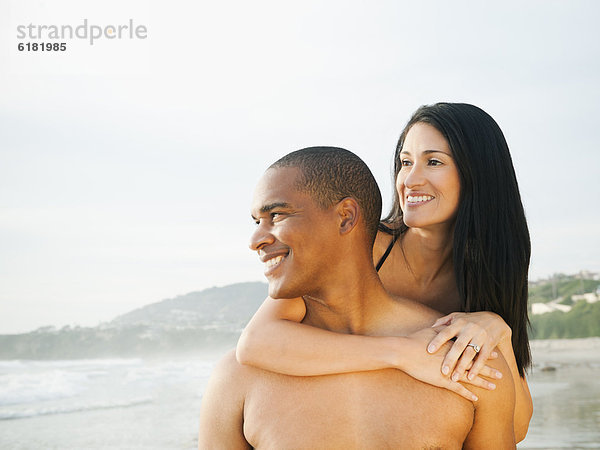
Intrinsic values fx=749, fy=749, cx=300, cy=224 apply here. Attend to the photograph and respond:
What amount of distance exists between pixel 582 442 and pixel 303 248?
5537mm

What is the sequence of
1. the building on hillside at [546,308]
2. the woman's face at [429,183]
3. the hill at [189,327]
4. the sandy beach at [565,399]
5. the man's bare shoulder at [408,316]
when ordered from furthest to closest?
the building on hillside at [546,308], the hill at [189,327], the sandy beach at [565,399], the woman's face at [429,183], the man's bare shoulder at [408,316]

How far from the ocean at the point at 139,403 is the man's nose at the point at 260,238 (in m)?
5.41

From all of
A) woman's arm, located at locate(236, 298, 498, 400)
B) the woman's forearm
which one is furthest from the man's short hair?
the woman's forearm

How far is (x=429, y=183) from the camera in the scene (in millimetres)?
2777

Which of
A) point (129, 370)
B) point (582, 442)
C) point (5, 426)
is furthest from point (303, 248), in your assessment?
point (129, 370)

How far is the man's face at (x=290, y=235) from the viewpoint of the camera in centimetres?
158

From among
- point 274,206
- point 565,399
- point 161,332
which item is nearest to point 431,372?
point 274,206

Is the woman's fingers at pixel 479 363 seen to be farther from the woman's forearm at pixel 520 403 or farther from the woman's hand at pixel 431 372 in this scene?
the woman's forearm at pixel 520 403

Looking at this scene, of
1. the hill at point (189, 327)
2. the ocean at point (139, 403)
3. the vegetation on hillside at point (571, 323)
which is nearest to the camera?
the ocean at point (139, 403)

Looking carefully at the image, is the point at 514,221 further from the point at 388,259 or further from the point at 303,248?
the point at 303,248

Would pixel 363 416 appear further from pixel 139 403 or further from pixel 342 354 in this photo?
pixel 139 403

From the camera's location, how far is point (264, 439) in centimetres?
168

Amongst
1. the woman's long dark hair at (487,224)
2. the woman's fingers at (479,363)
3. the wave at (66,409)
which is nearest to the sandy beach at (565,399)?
the woman's long dark hair at (487,224)

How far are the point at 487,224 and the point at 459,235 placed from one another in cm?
11
